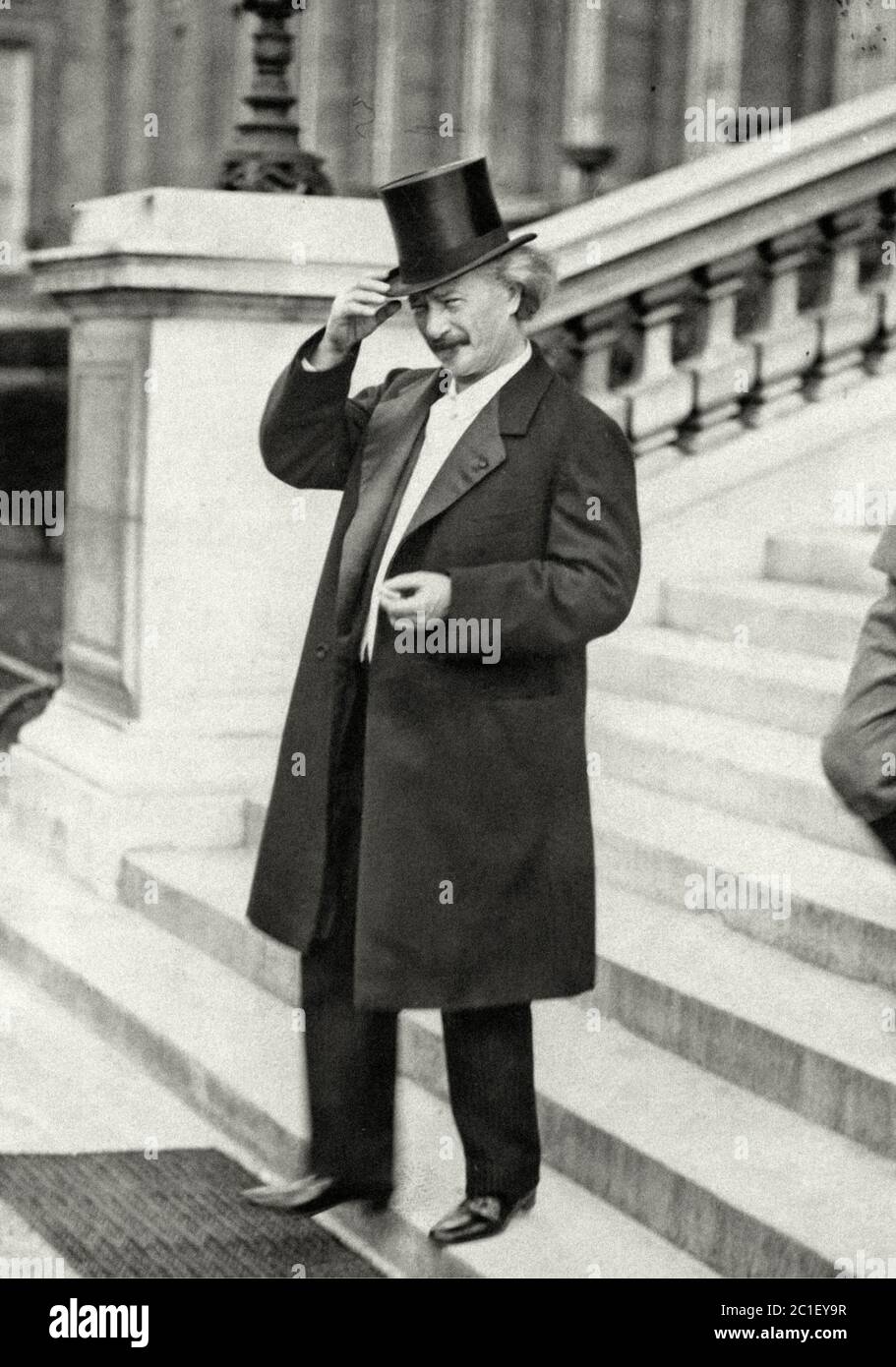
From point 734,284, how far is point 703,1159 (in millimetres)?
3517

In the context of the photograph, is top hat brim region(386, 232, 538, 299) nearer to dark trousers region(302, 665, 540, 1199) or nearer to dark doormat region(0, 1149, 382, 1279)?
dark trousers region(302, 665, 540, 1199)

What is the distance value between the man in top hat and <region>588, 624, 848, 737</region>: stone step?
6.26ft

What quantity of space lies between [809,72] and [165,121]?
896 centimetres

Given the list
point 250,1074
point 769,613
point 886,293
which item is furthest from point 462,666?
point 886,293

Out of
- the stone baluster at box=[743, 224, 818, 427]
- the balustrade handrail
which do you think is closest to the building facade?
the balustrade handrail

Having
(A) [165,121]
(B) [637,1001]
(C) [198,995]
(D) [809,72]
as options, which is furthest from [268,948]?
(A) [165,121]

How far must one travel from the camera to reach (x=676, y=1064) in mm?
5055

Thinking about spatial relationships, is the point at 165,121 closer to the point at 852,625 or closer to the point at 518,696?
the point at 852,625

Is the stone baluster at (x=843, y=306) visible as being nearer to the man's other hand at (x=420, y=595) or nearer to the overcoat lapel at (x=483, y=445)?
the overcoat lapel at (x=483, y=445)

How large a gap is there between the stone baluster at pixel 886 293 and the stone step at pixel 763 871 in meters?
1.92

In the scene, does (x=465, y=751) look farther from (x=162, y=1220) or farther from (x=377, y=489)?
(x=162, y=1220)

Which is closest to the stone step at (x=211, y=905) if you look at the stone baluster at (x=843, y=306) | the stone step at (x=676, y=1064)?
the stone step at (x=676, y=1064)

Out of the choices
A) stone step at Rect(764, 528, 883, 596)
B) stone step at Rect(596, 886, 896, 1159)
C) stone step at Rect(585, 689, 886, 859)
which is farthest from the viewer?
stone step at Rect(764, 528, 883, 596)

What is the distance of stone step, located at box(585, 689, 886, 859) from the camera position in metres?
5.73
